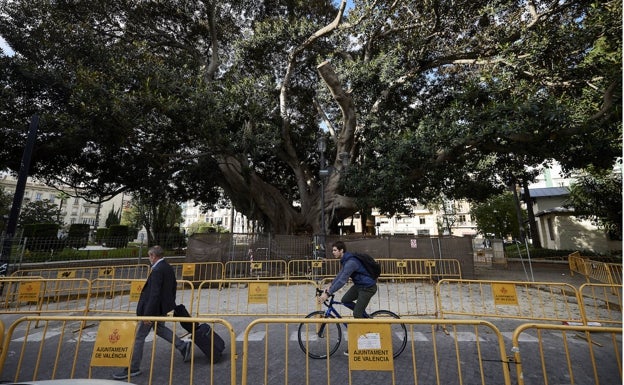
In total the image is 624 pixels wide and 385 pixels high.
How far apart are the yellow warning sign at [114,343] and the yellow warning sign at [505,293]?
5.45m

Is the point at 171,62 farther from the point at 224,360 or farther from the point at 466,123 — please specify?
the point at 224,360

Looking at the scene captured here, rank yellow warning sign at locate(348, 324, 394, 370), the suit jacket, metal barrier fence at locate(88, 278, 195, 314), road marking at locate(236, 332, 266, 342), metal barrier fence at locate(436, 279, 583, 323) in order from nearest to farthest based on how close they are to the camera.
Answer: yellow warning sign at locate(348, 324, 394, 370) < the suit jacket < road marking at locate(236, 332, 266, 342) < metal barrier fence at locate(436, 279, 583, 323) < metal barrier fence at locate(88, 278, 195, 314)

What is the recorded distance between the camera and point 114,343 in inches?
114

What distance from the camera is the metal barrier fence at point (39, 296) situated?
5.97m

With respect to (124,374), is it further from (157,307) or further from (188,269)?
(188,269)

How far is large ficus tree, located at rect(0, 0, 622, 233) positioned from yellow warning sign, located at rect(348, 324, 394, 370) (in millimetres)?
8636

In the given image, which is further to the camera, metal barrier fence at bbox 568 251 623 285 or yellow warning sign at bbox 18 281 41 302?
metal barrier fence at bbox 568 251 623 285

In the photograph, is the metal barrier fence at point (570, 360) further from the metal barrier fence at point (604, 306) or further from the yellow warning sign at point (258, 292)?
the yellow warning sign at point (258, 292)

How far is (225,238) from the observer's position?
1105 centimetres

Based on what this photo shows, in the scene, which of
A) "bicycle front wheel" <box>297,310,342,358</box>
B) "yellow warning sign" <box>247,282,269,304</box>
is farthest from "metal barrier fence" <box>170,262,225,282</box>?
"bicycle front wheel" <box>297,310,342,358</box>

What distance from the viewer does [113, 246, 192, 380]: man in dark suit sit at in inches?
148

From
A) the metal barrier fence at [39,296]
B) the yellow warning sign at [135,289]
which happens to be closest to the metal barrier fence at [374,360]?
the yellow warning sign at [135,289]

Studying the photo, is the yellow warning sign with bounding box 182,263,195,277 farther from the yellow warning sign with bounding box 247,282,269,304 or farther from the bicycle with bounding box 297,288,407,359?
the bicycle with bounding box 297,288,407,359

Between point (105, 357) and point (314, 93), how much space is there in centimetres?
1663
